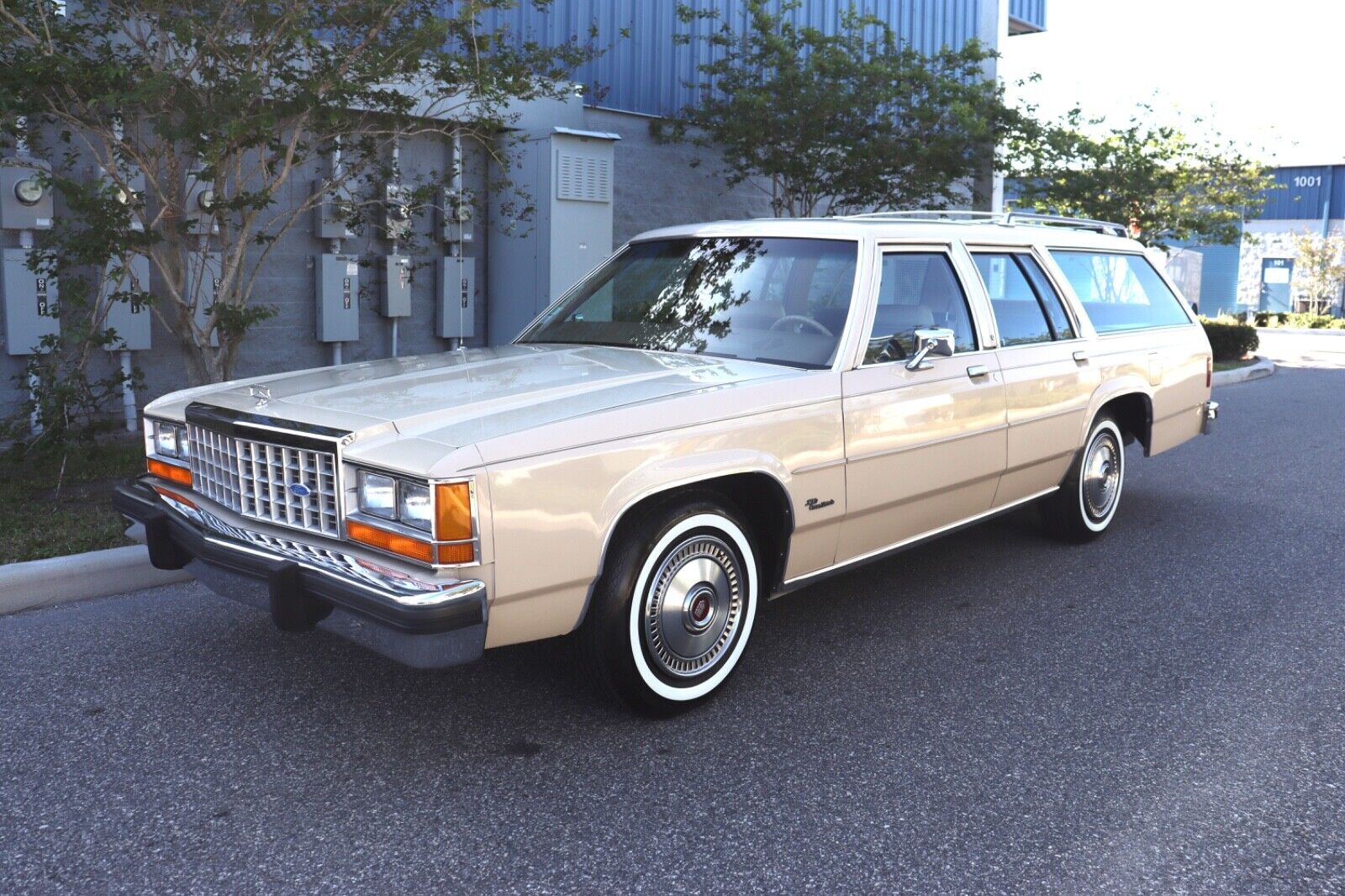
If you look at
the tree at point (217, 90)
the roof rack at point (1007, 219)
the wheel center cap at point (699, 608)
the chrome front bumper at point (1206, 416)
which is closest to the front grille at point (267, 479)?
the wheel center cap at point (699, 608)

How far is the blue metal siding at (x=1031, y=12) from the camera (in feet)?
60.8

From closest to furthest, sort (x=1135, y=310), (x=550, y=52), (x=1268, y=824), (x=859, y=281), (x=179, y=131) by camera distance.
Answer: (x=1268, y=824), (x=859, y=281), (x=179, y=131), (x=1135, y=310), (x=550, y=52)

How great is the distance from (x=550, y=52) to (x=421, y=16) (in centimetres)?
90

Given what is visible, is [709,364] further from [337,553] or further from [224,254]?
[224,254]

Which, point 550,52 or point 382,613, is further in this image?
point 550,52

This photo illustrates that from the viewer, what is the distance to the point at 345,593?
10.7ft

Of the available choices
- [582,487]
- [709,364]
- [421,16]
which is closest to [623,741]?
[582,487]

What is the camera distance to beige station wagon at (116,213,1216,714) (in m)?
3.29

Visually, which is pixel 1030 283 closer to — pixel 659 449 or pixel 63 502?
pixel 659 449

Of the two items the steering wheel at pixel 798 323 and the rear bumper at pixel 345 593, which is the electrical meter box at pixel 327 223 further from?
the rear bumper at pixel 345 593

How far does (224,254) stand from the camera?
693 centimetres

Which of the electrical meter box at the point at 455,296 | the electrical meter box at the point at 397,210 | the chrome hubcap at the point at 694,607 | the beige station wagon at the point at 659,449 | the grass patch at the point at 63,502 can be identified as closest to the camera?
the beige station wagon at the point at 659,449

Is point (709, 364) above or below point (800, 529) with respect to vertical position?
above

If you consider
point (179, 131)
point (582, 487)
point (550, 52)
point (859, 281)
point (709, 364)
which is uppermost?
point (550, 52)
